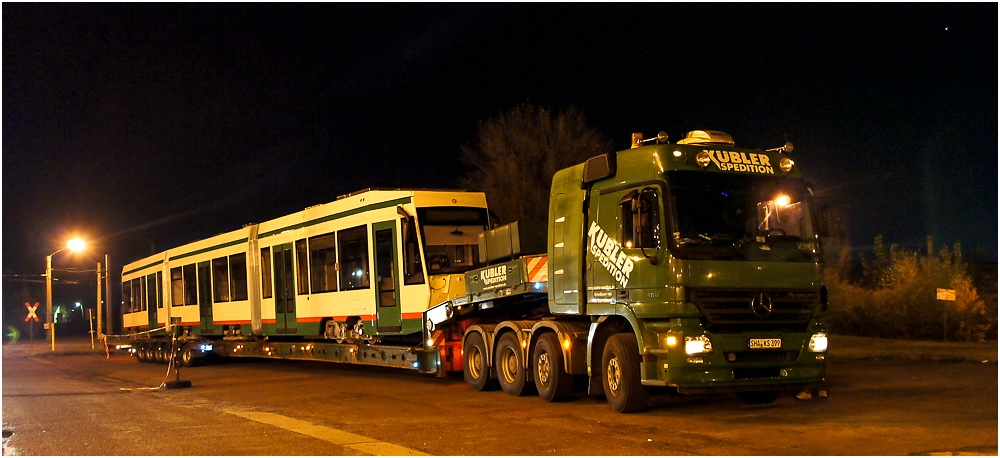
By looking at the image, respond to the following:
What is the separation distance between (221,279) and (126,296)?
40.5ft

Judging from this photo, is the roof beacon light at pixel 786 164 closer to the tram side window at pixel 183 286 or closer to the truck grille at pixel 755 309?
the truck grille at pixel 755 309

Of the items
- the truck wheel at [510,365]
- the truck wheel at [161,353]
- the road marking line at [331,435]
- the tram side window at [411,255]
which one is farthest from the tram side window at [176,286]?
the truck wheel at [510,365]

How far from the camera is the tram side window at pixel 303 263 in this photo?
19.6m

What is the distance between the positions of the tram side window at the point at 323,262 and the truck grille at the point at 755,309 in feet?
31.4

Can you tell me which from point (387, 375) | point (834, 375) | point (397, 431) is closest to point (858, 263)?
point (834, 375)

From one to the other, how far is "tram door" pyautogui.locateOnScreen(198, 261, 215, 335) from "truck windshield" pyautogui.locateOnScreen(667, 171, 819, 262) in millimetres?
17459

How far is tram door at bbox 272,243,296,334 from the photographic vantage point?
20.4 metres

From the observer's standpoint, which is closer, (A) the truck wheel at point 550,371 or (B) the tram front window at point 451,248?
(A) the truck wheel at point 550,371

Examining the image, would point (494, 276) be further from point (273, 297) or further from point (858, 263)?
point (858, 263)

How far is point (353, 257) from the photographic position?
17.7 m

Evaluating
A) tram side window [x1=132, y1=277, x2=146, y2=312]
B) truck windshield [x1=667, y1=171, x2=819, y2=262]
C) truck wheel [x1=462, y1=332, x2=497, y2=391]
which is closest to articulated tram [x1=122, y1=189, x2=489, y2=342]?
truck wheel [x1=462, y1=332, x2=497, y2=391]

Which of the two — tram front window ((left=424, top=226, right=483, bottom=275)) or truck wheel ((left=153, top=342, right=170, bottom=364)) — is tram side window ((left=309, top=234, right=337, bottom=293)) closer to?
tram front window ((left=424, top=226, right=483, bottom=275))

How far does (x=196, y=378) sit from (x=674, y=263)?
44.4 ft

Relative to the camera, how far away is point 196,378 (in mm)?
20469
